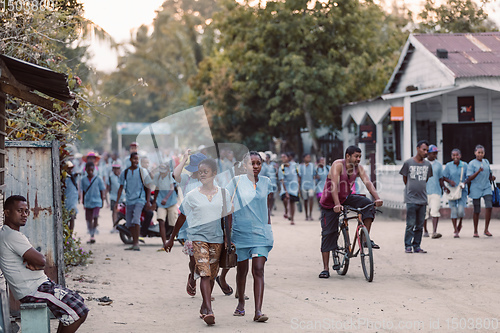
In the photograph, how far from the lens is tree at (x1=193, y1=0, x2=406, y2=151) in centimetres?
2516

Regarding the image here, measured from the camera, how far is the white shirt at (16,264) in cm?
573

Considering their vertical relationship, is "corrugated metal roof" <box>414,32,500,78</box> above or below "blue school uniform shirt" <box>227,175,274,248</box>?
above

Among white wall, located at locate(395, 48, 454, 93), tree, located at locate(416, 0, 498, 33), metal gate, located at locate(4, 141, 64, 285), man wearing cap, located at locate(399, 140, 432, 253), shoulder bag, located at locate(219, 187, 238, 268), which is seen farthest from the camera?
tree, located at locate(416, 0, 498, 33)

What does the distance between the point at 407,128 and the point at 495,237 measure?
17.3 feet

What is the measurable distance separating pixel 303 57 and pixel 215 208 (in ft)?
61.8

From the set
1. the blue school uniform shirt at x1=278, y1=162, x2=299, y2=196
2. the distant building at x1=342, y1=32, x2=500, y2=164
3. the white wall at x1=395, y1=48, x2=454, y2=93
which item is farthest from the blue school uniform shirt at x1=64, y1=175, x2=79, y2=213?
the white wall at x1=395, y1=48, x2=454, y2=93

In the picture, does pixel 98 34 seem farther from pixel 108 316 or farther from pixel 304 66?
pixel 304 66

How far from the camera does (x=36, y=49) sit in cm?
963

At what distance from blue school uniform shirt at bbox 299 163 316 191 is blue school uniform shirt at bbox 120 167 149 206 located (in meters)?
6.37

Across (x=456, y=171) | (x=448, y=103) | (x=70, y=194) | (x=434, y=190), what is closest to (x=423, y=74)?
(x=448, y=103)

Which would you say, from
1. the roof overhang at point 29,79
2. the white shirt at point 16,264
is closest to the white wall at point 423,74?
the roof overhang at point 29,79

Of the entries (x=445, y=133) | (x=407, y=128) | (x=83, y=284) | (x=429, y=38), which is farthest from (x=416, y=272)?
(x=429, y=38)

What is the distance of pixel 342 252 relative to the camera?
985cm

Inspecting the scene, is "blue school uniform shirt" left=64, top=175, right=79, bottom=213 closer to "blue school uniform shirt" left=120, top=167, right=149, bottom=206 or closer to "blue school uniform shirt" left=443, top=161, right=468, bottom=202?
"blue school uniform shirt" left=120, top=167, right=149, bottom=206
